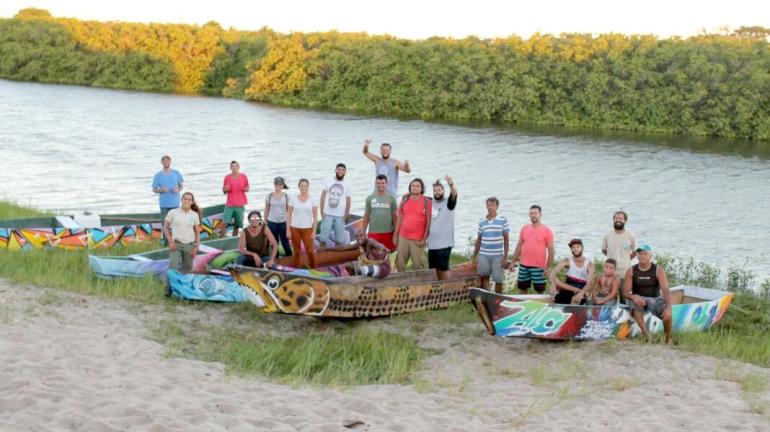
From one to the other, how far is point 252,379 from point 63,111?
165ft

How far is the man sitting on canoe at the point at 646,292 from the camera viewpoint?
11.6 m

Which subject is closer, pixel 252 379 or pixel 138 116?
pixel 252 379

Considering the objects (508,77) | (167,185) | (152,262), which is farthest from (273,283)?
(508,77)

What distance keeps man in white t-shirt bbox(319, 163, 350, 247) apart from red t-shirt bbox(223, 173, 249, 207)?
2.37 metres

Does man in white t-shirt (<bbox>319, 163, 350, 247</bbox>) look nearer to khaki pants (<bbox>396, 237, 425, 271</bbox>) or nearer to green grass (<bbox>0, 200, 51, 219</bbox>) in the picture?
khaki pants (<bbox>396, 237, 425, 271</bbox>)

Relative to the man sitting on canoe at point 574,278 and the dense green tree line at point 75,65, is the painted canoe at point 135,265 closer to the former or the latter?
the man sitting on canoe at point 574,278

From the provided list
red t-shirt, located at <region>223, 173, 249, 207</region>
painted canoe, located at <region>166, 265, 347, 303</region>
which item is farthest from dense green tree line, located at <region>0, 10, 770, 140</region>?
painted canoe, located at <region>166, 265, 347, 303</region>

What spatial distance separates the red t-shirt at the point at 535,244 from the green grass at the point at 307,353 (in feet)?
6.42

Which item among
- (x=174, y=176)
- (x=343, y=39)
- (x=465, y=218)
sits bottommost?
(x=465, y=218)

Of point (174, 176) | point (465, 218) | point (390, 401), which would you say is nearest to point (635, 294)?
point (390, 401)

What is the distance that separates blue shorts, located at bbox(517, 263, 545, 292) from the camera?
1265cm

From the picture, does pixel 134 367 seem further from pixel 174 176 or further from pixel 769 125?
pixel 769 125

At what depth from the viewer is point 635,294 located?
11719 millimetres

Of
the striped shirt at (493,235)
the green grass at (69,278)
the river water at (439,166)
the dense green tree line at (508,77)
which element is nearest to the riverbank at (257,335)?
the green grass at (69,278)
